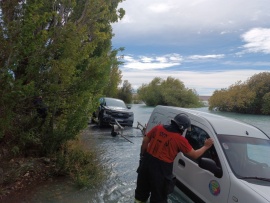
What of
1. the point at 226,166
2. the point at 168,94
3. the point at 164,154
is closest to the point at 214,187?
the point at 226,166

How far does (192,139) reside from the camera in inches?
193

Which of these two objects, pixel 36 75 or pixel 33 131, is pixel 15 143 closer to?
pixel 33 131

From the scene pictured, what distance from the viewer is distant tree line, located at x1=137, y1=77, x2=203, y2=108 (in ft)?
185

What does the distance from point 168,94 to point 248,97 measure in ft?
67.8

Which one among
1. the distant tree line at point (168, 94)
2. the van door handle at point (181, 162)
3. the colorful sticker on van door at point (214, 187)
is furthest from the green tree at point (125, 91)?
the colorful sticker on van door at point (214, 187)

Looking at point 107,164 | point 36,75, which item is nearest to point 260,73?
point 107,164

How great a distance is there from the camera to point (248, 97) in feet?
134

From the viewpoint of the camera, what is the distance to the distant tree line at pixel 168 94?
5638 cm

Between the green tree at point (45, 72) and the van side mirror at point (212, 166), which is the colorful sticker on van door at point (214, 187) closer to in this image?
the van side mirror at point (212, 166)

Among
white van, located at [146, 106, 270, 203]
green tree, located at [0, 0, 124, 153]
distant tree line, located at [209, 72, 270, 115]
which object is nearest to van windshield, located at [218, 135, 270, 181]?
white van, located at [146, 106, 270, 203]

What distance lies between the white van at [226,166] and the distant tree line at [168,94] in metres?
50.3

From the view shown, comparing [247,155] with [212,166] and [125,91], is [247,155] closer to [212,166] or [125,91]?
[212,166]

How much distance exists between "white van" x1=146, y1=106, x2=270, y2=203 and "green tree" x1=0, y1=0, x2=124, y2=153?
2.75 metres

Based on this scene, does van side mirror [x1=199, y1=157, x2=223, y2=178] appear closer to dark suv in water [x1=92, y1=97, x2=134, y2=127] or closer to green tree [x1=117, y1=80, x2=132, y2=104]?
dark suv in water [x1=92, y1=97, x2=134, y2=127]
